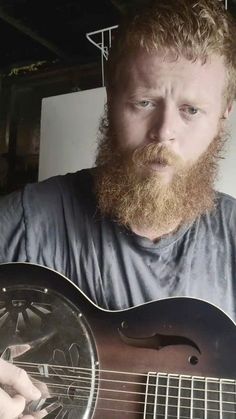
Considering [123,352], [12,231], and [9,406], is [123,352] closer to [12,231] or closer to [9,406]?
[9,406]

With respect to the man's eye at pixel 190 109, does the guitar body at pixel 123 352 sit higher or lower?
lower

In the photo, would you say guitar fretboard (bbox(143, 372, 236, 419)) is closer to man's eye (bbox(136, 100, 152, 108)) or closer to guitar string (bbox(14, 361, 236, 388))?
guitar string (bbox(14, 361, 236, 388))

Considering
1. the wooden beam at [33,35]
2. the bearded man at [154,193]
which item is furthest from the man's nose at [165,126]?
the wooden beam at [33,35]

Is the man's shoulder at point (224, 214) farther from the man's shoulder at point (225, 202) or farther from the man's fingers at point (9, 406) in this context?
the man's fingers at point (9, 406)

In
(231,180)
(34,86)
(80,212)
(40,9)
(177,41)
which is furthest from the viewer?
(34,86)

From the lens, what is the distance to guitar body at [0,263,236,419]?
26.5 inches

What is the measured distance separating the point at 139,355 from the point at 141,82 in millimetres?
480

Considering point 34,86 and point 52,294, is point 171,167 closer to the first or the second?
point 52,294

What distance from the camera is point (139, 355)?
0.71 m

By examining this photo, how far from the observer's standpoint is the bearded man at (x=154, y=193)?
84cm

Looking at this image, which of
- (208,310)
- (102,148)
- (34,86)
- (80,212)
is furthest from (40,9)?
(208,310)

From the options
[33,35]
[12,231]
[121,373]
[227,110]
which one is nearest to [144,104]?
[227,110]

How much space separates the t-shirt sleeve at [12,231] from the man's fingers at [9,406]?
10.8 inches

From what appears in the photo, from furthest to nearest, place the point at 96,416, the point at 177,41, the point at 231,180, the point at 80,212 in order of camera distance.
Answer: the point at 231,180, the point at 80,212, the point at 177,41, the point at 96,416
